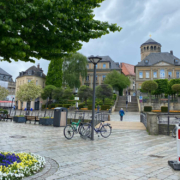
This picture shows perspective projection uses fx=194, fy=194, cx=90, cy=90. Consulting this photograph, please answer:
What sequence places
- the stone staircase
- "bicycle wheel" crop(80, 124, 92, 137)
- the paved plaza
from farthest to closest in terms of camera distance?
the stone staircase < "bicycle wheel" crop(80, 124, 92, 137) < the paved plaza

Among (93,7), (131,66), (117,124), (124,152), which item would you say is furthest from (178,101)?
(131,66)

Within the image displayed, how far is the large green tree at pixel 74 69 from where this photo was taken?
2259 inches

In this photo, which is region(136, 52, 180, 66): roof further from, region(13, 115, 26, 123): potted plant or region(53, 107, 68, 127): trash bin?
region(53, 107, 68, 127): trash bin

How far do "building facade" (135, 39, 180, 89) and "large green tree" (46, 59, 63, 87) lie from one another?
24006 mm

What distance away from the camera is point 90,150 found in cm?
Result: 777

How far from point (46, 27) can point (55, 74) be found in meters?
53.1

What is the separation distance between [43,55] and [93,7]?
6.95 feet

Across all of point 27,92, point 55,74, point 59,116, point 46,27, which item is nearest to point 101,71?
point 55,74

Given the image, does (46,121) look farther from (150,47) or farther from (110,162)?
(150,47)

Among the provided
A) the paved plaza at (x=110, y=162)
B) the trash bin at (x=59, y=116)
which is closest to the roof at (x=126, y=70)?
the trash bin at (x=59, y=116)

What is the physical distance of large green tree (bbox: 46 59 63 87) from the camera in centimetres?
5784

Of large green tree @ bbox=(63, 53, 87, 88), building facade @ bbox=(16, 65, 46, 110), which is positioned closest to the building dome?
large green tree @ bbox=(63, 53, 87, 88)

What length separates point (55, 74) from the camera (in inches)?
2276

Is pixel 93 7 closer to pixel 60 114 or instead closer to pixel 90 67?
pixel 60 114
